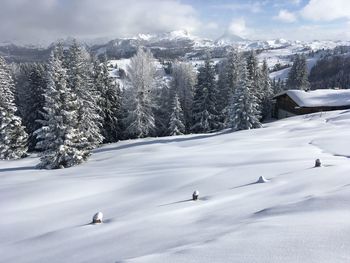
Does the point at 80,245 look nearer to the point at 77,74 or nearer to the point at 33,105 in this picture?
the point at 77,74

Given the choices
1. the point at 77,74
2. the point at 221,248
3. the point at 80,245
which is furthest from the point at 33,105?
the point at 221,248

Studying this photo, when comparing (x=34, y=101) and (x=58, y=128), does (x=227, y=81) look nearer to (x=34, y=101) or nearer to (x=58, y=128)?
(x=34, y=101)

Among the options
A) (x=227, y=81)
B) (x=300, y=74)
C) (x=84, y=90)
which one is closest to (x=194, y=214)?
(x=84, y=90)

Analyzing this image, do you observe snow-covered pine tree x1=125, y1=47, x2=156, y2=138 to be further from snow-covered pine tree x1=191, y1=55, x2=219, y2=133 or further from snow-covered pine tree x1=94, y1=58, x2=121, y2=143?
snow-covered pine tree x1=191, y1=55, x2=219, y2=133

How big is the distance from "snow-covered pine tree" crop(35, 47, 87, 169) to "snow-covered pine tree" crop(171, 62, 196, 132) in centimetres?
2625

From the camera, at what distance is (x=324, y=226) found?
17.5 ft

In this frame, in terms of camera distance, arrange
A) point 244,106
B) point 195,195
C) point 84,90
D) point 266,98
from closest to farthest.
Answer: point 195,195 → point 244,106 → point 84,90 → point 266,98

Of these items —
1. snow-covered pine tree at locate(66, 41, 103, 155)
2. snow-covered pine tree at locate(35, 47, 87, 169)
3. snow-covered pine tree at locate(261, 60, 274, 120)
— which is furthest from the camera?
snow-covered pine tree at locate(261, 60, 274, 120)

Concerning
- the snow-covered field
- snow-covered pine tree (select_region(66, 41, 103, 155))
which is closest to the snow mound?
the snow-covered field

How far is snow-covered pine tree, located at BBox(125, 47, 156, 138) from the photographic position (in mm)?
45438

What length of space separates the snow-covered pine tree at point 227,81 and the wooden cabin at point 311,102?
9.68 m

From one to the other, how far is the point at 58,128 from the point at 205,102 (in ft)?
81.7

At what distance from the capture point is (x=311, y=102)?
174ft

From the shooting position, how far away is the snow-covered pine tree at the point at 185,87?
54.2 m
